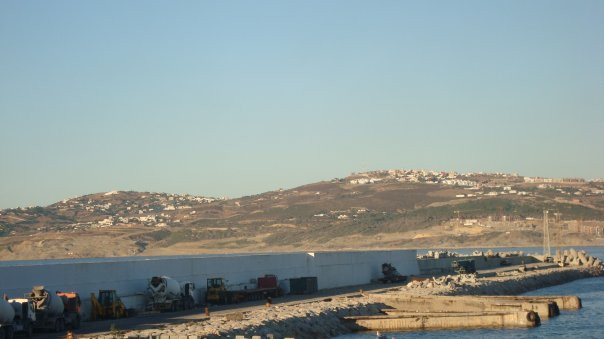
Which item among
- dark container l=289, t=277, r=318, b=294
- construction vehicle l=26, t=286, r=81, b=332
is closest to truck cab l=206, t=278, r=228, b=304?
dark container l=289, t=277, r=318, b=294

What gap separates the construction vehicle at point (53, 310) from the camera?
3519 cm

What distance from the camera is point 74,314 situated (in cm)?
3691

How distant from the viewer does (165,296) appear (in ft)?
147

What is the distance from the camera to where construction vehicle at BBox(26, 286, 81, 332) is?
35.2 meters

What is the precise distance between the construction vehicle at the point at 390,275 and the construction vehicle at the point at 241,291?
14.2 metres

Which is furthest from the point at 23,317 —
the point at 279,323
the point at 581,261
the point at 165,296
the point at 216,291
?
the point at 581,261

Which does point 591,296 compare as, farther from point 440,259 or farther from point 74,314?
point 74,314

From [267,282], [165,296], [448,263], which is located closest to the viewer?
[165,296]

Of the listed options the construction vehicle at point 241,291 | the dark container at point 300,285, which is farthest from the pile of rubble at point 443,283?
the construction vehicle at point 241,291

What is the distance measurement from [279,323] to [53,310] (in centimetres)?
840

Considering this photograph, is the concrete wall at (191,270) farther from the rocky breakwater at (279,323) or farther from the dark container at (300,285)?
the rocky breakwater at (279,323)

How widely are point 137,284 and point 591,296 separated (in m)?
31.2

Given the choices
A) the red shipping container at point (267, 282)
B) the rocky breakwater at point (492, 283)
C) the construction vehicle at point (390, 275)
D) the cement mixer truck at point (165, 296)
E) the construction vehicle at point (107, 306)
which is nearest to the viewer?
the construction vehicle at point (107, 306)

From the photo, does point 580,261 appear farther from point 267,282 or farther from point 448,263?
point 267,282
